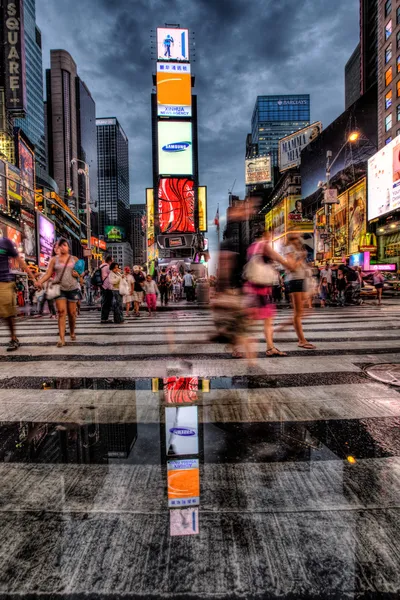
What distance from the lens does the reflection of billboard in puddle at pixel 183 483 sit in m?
2.03

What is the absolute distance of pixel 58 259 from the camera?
694 cm

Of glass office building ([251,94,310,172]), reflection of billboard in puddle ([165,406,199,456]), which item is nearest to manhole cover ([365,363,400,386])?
reflection of billboard in puddle ([165,406,199,456])

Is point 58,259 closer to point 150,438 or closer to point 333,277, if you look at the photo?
point 150,438

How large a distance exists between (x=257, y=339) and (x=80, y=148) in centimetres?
17368

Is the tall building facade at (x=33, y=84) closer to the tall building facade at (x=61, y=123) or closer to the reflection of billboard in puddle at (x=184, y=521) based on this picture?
the tall building facade at (x=61, y=123)

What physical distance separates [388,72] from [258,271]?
57968 mm

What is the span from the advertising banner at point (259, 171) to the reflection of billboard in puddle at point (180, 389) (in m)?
90.5

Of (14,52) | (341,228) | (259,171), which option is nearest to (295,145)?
(259,171)

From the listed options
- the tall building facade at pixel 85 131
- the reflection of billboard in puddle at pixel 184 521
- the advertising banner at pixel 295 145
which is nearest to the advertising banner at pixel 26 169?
the reflection of billboard in puddle at pixel 184 521

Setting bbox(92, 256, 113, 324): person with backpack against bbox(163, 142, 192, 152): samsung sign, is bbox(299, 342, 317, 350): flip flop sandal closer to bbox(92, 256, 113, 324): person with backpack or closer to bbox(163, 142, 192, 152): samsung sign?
bbox(92, 256, 113, 324): person with backpack

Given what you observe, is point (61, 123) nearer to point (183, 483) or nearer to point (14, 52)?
point (14, 52)

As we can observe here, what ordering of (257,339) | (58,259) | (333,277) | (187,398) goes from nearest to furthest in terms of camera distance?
(187,398) → (58,259) → (257,339) → (333,277)

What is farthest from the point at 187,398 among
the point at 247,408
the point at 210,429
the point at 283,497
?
the point at 283,497

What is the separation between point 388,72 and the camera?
49.7m
